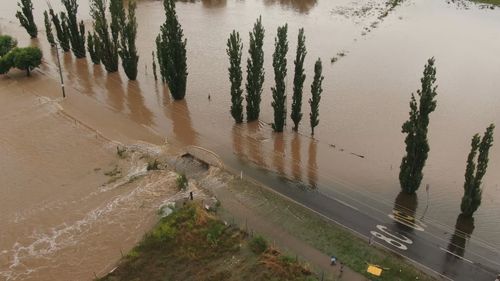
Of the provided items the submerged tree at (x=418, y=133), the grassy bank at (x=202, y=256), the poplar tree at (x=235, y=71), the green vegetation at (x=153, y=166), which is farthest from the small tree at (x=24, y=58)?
the submerged tree at (x=418, y=133)

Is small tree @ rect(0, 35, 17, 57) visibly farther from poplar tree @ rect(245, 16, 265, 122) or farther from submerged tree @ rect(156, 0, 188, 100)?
poplar tree @ rect(245, 16, 265, 122)

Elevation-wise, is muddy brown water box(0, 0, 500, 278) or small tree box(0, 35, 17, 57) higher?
small tree box(0, 35, 17, 57)

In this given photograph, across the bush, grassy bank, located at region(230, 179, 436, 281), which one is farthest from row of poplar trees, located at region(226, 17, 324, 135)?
the bush

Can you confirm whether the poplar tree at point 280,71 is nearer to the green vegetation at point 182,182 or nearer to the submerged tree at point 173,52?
the submerged tree at point 173,52

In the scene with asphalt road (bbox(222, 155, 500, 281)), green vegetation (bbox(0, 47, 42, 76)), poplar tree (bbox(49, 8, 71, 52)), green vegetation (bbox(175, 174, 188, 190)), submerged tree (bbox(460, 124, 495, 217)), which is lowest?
asphalt road (bbox(222, 155, 500, 281))

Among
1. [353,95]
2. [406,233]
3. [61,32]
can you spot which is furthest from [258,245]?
[61,32]

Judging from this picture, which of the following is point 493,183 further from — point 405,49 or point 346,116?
point 405,49

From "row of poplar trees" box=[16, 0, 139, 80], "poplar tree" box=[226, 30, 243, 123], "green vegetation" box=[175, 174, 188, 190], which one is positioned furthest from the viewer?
"row of poplar trees" box=[16, 0, 139, 80]

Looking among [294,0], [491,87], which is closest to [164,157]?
[491,87]
